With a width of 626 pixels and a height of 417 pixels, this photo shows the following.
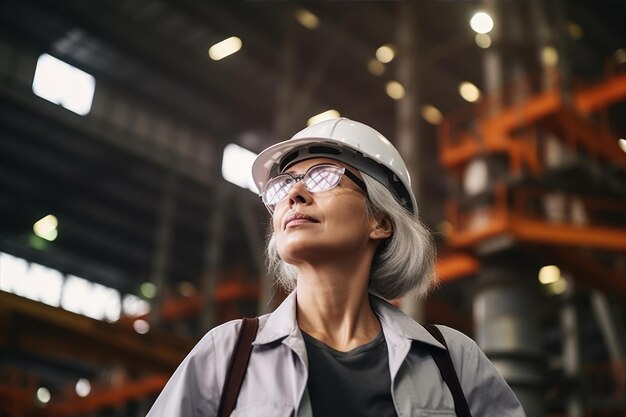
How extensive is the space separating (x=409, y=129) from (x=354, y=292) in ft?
51.1

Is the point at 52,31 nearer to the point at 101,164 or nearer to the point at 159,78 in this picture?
the point at 159,78

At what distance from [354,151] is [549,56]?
15214mm

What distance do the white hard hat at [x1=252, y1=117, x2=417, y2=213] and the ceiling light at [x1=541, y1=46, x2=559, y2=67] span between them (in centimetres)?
1445

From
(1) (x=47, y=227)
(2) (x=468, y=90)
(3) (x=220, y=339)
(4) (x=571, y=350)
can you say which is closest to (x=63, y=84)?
(1) (x=47, y=227)

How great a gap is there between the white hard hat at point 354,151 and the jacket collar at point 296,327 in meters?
0.55

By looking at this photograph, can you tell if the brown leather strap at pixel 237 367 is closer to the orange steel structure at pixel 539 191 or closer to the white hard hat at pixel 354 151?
the white hard hat at pixel 354 151

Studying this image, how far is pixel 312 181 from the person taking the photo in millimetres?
3020

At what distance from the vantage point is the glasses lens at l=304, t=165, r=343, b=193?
2988mm

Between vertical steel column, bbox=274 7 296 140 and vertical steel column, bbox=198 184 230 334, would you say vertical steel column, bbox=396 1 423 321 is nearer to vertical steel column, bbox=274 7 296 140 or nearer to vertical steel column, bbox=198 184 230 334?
vertical steel column, bbox=274 7 296 140

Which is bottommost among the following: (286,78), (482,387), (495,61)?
(482,387)

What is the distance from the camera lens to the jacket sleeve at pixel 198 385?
2477mm

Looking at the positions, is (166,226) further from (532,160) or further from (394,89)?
(532,160)

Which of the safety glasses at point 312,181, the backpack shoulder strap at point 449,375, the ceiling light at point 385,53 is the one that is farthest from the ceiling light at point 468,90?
the backpack shoulder strap at point 449,375

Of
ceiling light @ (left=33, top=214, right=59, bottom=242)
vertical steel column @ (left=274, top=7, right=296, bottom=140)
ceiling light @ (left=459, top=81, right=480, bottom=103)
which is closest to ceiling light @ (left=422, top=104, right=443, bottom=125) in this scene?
ceiling light @ (left=459, top=81, right=480, bottom=103)
